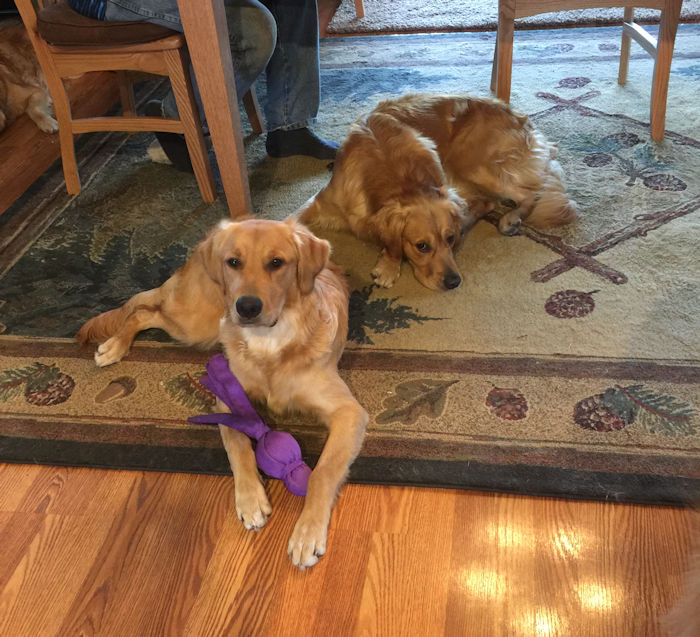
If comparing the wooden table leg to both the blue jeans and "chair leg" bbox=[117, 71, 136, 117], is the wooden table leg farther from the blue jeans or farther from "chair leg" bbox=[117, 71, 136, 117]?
"chair leg" bbox=[117, 71, 136, 117]

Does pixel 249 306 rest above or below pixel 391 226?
above

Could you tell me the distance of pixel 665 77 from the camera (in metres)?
2.82

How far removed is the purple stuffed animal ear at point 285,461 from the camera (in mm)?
1580

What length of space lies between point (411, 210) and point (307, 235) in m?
0.67

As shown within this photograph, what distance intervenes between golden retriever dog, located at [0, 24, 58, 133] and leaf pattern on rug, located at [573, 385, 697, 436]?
11.4ft

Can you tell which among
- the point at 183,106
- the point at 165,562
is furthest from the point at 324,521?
the point at 183,106

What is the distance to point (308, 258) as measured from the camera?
1.74 metres

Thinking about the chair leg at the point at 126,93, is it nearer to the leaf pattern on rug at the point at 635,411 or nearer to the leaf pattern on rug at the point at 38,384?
the leaf pattern on rug at the point at 38,384

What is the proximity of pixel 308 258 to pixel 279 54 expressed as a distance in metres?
1.73

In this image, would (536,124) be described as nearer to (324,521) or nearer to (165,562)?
(324,521)

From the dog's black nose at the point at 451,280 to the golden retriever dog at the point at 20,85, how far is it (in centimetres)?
279

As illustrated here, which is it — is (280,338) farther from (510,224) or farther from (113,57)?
(113,57)

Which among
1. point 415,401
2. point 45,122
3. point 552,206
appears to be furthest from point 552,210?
point 45,122

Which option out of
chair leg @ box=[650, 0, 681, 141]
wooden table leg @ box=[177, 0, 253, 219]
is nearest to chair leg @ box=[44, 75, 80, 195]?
wooden table leg @ box=[177, 0, 253, 219]
